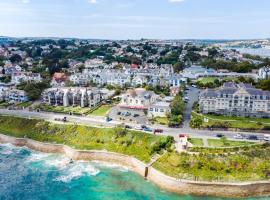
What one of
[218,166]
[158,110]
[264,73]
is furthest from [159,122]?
[264,73]

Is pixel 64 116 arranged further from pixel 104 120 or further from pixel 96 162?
pixel 96 162

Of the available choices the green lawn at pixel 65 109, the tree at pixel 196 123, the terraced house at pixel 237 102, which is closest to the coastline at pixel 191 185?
the tree at pixel 196 123

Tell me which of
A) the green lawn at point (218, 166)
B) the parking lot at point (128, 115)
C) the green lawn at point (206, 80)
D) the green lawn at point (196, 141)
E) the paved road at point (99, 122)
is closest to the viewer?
the green lawn at point (218, 166)

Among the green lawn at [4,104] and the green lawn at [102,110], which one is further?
the green lawn at [4,104]

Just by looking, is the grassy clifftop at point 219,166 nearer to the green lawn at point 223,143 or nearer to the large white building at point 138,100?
the green lawn at point 223,143

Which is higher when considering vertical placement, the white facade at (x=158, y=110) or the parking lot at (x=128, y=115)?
the white facade at (x=158, y=110)

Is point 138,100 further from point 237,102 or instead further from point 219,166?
point 219,166

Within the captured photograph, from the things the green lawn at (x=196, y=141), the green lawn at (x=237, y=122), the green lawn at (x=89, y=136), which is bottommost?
the green lawn at (x=89, y=136)

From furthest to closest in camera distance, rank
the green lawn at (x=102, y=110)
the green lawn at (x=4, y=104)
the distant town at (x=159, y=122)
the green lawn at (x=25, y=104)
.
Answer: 1. the green lawn at (x=25, y=104)
2. the green lawn at (x=4, y=104)
3. the green lawn at (x=102, y=110)
4. the distant town at (x=159, y=122)
